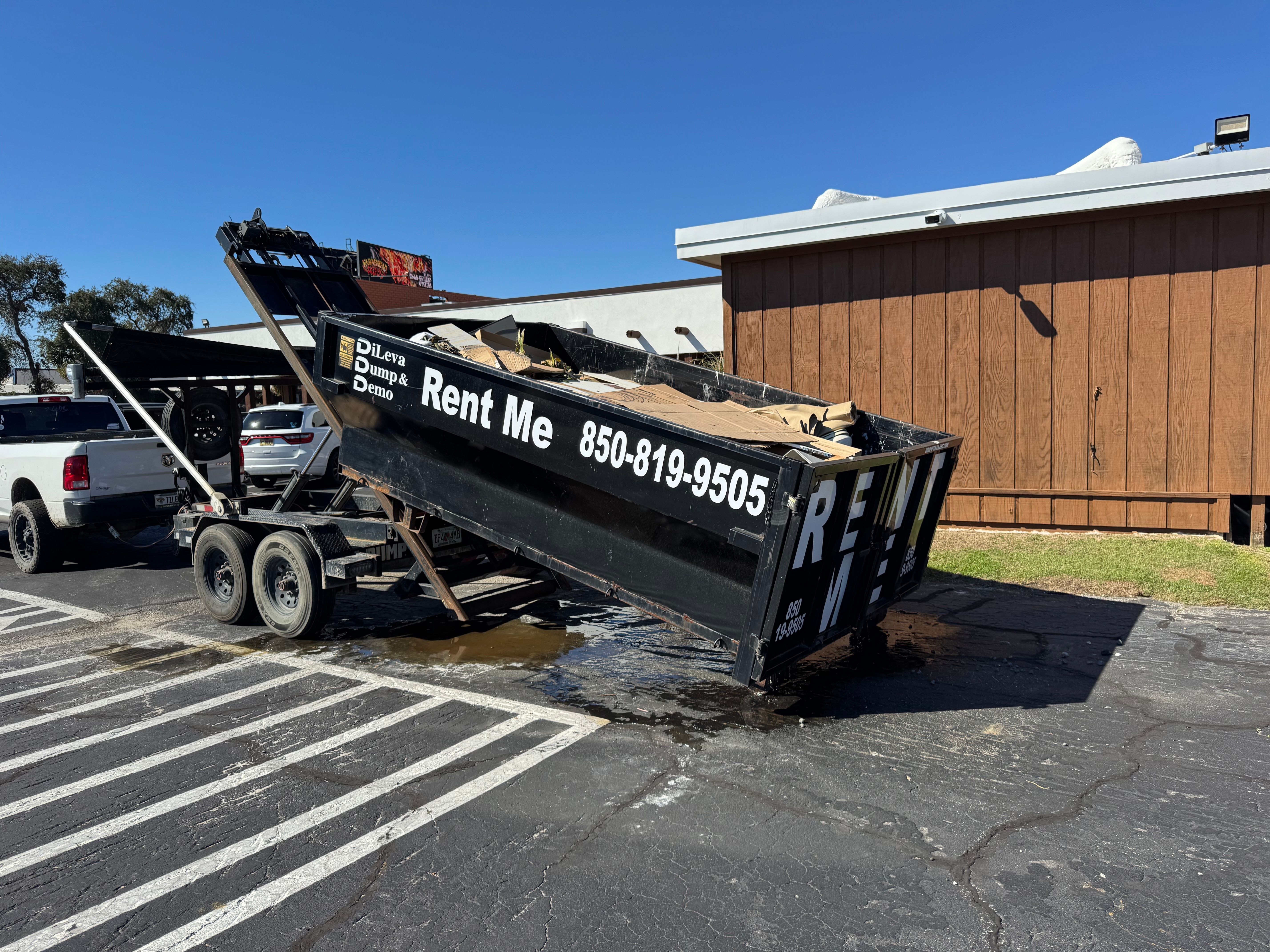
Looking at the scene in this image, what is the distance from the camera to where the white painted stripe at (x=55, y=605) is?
327 inches

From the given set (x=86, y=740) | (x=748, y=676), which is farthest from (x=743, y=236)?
(x=86, y=740)

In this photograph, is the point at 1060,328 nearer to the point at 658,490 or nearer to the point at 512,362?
the point at 512,362

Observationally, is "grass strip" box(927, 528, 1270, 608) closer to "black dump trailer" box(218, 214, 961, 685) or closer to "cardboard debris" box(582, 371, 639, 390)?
"black dump trailer" box(218, 214, 961, 685)

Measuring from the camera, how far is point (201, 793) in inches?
173

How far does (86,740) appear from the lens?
515cm

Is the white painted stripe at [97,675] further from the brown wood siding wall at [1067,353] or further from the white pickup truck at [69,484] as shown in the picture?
the brown wood siding wall at [1067,353]

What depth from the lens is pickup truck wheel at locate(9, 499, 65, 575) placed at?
33.9ft

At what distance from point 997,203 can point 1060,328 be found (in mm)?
1650

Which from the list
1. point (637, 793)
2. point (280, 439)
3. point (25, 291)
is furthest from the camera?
point (25, 291)

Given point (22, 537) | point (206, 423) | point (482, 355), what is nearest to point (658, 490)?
point (482, 355)

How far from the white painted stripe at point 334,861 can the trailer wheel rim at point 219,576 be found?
4115 mm

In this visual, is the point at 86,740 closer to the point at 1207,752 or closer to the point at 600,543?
the point at 600,543

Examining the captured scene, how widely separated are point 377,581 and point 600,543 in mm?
2429

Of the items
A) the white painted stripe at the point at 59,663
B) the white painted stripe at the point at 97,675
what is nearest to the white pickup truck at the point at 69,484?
the white painted stripe at the point at 59,663
